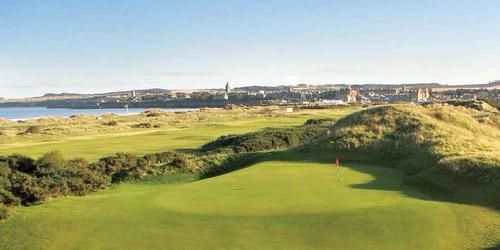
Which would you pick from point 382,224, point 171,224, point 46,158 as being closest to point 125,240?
point 171,224

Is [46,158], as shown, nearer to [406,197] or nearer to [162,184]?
[162,184]

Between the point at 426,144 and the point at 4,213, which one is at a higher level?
the point at 426,144

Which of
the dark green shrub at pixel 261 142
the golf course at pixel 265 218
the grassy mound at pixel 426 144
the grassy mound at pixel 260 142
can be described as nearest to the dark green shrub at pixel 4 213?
the golf course at pixel 265 218

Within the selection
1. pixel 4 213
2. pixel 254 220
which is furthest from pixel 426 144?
pixel 4 213

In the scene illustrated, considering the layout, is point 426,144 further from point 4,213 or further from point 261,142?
point 4,213

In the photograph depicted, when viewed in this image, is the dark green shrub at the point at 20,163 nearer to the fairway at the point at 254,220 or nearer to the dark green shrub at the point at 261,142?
the fairway at the point at 254,220

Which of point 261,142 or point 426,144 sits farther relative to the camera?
point 261,142

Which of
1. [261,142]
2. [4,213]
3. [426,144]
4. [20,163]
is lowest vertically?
[261,142]

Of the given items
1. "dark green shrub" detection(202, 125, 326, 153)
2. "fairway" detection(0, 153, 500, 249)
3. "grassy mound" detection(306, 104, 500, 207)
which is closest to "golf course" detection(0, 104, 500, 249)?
"fairway" detection(0, 153, 500, 249)
